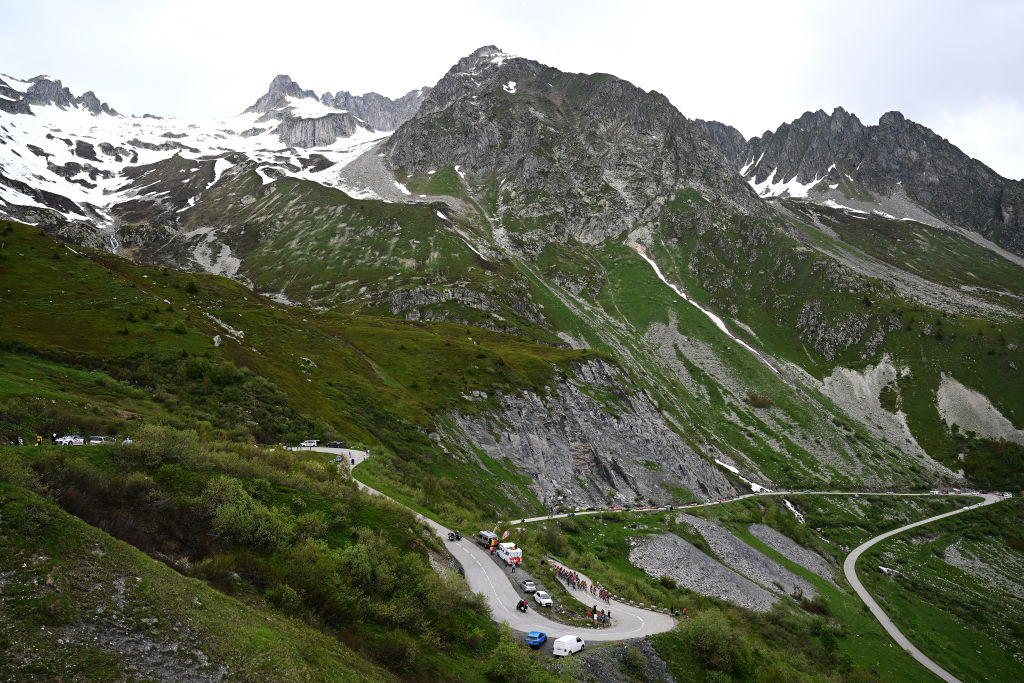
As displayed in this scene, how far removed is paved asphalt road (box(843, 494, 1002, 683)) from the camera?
56.5 metres

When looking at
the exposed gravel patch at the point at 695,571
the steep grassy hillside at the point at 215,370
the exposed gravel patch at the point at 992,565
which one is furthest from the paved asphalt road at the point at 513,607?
the exposed gravel patch at the point at 992,565

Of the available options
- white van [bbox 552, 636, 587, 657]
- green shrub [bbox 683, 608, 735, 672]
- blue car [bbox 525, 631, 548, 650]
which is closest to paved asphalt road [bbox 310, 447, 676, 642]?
blue car [bbox 525, 631, 548, 650]

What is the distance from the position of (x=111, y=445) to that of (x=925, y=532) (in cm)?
12720

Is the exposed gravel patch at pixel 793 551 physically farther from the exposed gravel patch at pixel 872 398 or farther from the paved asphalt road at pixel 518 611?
the exposed gravel patch at pixel 872 398

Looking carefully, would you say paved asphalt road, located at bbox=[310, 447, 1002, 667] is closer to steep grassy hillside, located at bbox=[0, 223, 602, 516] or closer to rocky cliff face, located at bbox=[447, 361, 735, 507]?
steep grassy hillside, located at bbox=[0, 223, 602, 516]

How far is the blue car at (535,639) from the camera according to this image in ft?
90.3

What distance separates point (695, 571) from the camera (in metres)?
59.0

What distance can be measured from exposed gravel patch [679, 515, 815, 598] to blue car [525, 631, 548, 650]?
46.6 meters

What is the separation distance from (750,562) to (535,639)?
51.6m

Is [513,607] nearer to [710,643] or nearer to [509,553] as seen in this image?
[509,553]

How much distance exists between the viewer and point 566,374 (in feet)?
351

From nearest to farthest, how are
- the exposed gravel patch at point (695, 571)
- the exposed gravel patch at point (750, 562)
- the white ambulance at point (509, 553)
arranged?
the white ambulance at point (509, 553) < the exposed gravel patch at point (695, 571) < the exposed gravel patch at point (750, 562)

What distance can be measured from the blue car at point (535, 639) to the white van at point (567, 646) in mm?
989

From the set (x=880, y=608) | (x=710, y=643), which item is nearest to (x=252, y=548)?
(x=710, y=643)
